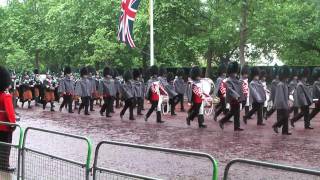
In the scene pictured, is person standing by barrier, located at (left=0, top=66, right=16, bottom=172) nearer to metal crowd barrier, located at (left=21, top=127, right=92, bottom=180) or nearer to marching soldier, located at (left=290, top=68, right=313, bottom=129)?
metal crowd barrier, located at (left=21, top=127, right=92, bottom=180)

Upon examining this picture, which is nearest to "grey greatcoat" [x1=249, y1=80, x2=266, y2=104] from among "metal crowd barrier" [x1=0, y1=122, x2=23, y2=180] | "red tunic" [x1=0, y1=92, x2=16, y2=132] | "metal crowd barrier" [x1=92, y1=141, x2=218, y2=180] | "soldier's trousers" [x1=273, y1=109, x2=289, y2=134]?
"soldier's trousers" [x1=273, y1=109, x2=289, y2=134]

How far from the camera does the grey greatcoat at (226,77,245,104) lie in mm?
13629

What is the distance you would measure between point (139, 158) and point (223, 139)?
577 cm

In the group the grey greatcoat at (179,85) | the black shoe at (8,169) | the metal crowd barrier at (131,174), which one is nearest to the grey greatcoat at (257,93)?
the grey greatcoat at (179,85)

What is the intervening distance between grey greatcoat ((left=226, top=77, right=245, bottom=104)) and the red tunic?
21.9 feet

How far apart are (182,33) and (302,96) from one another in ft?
56.5

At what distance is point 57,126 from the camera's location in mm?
15469

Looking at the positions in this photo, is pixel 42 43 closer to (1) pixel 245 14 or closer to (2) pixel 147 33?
(2) pixel 147 33

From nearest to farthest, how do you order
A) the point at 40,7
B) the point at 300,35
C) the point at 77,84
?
the point at 77,84, the point at 300,35, the point at 40,7

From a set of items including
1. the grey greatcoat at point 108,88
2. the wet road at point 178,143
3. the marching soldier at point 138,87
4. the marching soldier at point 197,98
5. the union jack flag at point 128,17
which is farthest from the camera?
the union jack flag at point 128,17

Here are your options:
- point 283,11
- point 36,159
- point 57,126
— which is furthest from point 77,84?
point 36,159

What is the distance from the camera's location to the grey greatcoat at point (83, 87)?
19.6 metres

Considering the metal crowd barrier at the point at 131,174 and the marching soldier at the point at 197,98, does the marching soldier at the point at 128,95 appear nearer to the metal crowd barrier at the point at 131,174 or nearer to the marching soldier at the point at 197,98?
the marching soldier at the point at 197,98

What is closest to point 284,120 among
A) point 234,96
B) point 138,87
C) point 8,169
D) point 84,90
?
point 234,96
